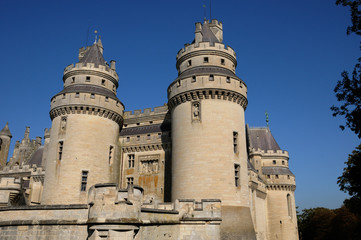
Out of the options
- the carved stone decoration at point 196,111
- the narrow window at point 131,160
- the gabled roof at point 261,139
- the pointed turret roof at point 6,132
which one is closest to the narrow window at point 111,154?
the narrow window at point 131,160

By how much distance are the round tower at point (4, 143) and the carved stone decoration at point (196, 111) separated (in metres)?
37.0

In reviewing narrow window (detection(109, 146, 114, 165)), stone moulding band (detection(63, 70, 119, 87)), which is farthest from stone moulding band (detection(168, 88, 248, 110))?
stone moulding band (detection(63, 70, 119, 87))

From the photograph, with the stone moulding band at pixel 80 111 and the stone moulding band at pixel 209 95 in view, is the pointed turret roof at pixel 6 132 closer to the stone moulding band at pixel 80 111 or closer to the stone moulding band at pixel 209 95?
the stone moulding band at pixel 80 111

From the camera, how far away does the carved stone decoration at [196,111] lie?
80.7 feet

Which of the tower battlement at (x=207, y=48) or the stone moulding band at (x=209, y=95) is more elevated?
the tower battlement at (x=207, y=48)

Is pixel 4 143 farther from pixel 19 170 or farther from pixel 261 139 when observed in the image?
pixel 261 139

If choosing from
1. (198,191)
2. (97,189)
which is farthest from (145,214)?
(198,191)

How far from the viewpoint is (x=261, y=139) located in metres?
44.1

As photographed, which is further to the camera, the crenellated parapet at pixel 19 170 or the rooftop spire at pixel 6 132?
the rooftop spire at pixel 6 132

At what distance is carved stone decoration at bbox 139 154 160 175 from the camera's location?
29341 millimetres

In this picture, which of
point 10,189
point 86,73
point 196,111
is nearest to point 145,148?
point 196,111

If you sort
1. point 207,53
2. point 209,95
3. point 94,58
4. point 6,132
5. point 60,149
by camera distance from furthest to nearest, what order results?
point 6,132 < point 94,58 < point 60,149 < point 207,53 < point 209,95

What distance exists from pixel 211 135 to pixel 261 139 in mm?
22091

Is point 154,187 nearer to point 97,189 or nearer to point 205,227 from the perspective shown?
point 205,227
